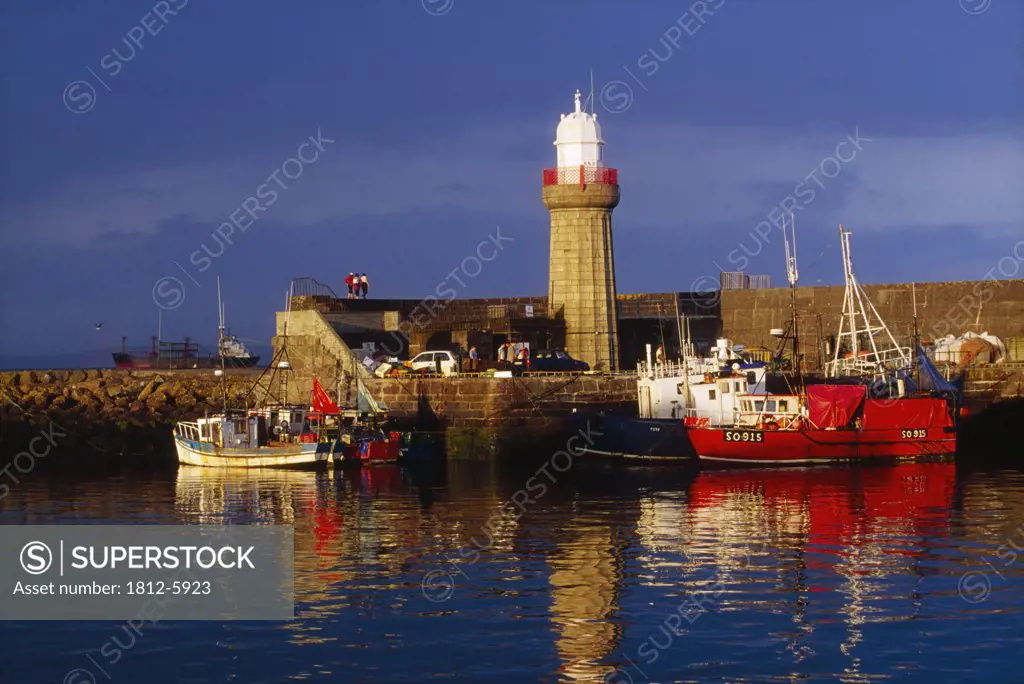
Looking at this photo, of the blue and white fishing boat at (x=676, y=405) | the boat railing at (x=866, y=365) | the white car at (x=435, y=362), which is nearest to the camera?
the blue and white fishing boat at (x=676, y=405)

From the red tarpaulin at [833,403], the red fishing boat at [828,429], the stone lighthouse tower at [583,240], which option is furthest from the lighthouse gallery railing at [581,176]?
the red tarpaulin at [833,403]

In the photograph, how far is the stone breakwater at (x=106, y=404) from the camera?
5391 cm

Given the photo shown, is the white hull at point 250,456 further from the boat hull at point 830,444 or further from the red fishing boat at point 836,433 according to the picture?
the boat hull at point 830,444

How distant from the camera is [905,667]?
1873 cm

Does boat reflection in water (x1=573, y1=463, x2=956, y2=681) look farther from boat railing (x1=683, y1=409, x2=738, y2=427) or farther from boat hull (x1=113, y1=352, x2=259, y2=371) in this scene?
boat hull (x1=113, y1=352, x2=259, y2=371)

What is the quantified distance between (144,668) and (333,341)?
34.6m

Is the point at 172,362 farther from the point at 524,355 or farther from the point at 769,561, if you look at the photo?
the point at 769,561

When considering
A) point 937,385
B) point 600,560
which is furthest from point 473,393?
point 600,560

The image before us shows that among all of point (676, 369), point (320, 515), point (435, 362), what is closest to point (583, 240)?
point (435, 362)

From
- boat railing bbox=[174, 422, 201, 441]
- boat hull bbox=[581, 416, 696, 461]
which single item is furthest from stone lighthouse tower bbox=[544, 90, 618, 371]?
boat railing bbox=[174, 422, 201, 441]

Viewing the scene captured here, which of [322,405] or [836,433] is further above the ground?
[322,405]

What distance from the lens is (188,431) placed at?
49.7m

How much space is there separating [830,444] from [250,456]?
59.6 ft

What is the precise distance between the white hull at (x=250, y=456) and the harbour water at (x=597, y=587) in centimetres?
628
